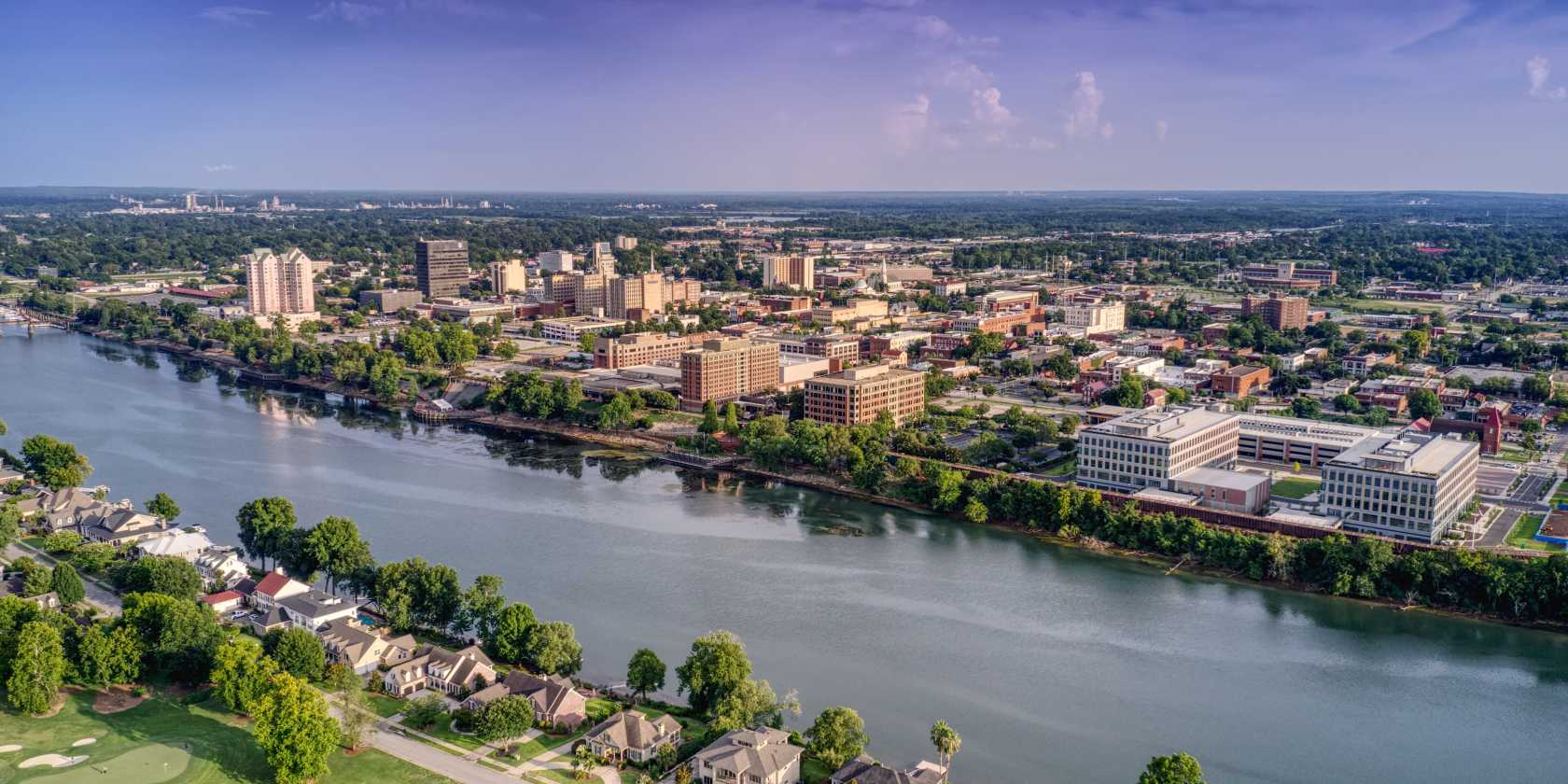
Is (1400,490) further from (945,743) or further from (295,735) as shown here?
(295,735)

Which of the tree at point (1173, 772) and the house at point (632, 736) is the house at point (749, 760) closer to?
the house at point (632, 736)

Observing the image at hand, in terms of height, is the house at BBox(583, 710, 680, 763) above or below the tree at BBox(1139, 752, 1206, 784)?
below

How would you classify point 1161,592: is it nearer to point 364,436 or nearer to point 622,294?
point 364,436

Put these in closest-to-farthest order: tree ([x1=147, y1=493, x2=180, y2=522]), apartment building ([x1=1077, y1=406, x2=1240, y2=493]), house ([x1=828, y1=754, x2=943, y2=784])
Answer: house ([x1=828, y1=754, x2=943, y2=784]) → tree ([x1=147, y1=493, x2=180, y2=522]) → apartment building ([x1=1077, y1=406, x2=1240, y2=493])

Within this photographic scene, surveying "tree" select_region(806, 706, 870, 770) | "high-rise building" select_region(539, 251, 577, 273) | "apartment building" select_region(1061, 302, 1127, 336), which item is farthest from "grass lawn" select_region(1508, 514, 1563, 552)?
"high-rise building" select_region(539, 251, 577, 273)

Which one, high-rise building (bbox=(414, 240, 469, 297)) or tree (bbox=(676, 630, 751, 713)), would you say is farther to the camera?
high-rise building (bbox=(414, 240, 469, 297))

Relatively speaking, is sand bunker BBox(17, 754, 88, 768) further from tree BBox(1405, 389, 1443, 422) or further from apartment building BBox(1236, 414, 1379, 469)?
tree BBox(1405, 389, 1443, 422)
